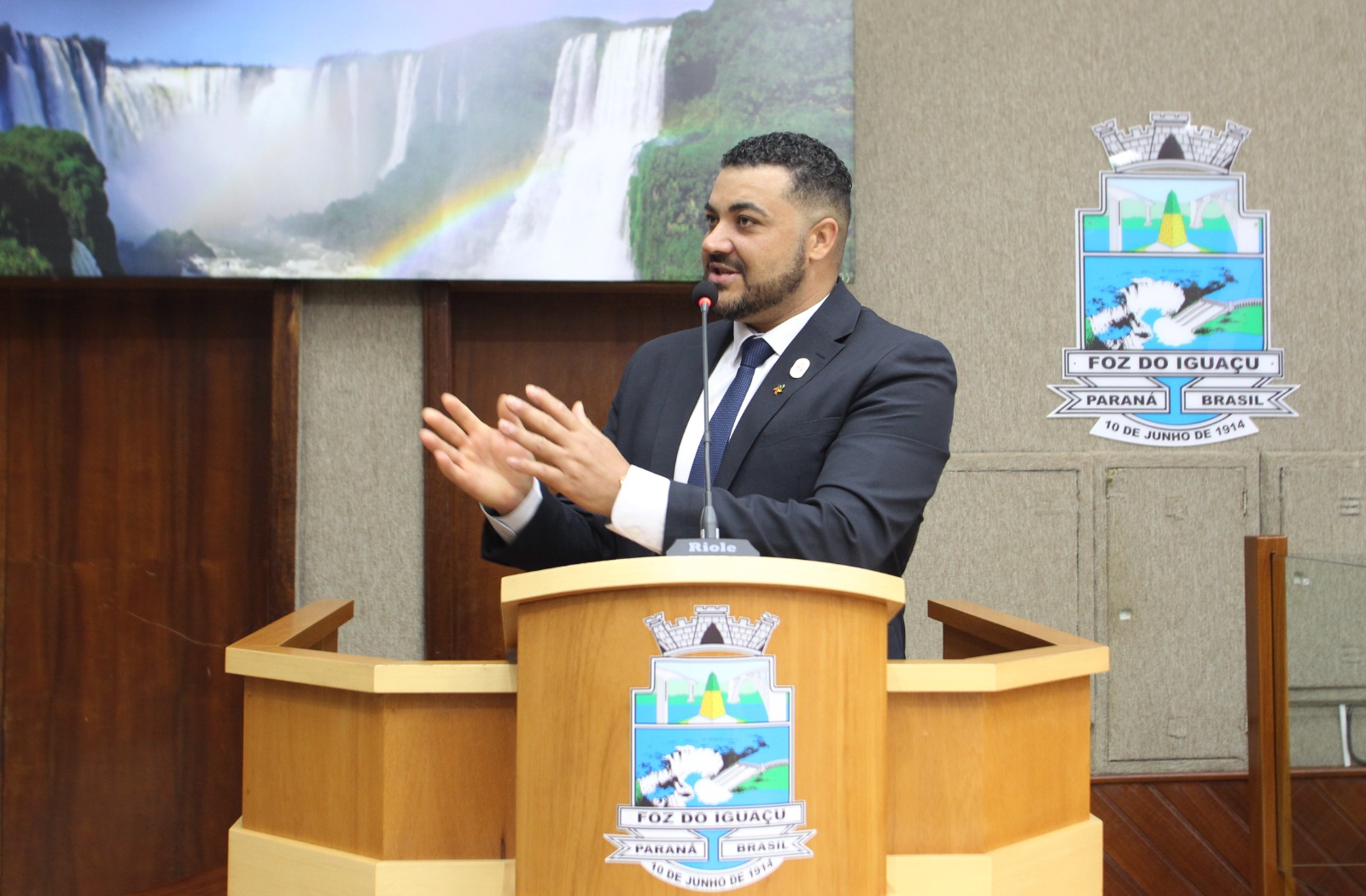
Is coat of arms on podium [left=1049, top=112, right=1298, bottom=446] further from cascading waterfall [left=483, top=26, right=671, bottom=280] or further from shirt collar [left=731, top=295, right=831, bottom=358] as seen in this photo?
shirt collar [left=731, top=295, right=831, bottom=358]

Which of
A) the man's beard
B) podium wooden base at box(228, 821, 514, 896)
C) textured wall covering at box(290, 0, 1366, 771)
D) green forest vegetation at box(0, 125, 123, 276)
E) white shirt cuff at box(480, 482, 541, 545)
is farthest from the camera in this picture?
textured wall covering at box(290, 0, 1366, 771)

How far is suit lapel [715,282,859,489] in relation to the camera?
1.74 m

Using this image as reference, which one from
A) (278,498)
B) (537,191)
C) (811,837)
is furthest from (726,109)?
(811,837)

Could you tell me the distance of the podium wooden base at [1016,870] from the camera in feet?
4.09

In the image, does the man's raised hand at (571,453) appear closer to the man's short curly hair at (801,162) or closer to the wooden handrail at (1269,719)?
the man's short curly hair at (801,162)

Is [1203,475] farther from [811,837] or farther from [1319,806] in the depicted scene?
[811,837]

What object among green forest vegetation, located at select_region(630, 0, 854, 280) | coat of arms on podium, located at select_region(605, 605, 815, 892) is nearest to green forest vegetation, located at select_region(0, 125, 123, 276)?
green forest vegetation, located at select_region(630, 0, 854, 280)

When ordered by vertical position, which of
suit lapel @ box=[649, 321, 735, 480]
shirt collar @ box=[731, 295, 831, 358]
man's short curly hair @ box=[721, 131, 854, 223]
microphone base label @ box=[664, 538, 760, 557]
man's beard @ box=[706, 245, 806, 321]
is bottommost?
microphone base label @ box=[664, 538, 760, 557]

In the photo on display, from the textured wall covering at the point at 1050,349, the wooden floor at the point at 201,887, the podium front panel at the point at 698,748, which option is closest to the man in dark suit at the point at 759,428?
the podium front panel at the point at 698,748

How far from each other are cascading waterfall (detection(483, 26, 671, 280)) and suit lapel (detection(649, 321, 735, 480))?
41.8 inches

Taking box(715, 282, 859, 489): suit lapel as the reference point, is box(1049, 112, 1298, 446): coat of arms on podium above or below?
above

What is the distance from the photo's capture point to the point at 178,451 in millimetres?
3211

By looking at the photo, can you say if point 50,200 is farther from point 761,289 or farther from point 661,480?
point 661,480

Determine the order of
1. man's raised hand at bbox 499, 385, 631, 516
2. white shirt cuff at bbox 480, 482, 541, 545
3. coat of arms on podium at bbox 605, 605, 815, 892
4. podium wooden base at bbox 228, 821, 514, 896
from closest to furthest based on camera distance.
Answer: coat of arms on podium at bbox 605, 605, 815, 892, podium wooden base at bbox 228, 821, 514, 896, man's raised hand at bbox 499, 385, 631, 516, white shirt cuff at bbox 480, 482, 541, 545
